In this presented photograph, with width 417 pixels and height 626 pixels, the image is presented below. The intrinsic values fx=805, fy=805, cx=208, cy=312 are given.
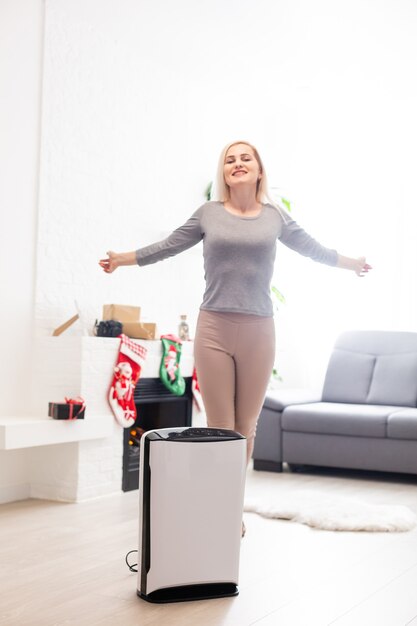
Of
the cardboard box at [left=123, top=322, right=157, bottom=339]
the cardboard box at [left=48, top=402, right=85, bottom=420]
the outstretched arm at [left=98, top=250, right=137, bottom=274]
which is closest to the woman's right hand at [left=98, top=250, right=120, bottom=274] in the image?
the outstretched arm at [left=98, top=250, right=137, bottom=274]

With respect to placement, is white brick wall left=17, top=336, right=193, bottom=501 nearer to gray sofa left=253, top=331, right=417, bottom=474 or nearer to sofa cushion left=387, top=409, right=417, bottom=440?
gray sofa left=253, top=331, right=417, bottom=474

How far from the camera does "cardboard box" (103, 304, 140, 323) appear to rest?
4.52 m

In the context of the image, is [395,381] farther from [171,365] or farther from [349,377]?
[171,365]

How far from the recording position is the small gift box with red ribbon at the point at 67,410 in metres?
4.02

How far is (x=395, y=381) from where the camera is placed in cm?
552

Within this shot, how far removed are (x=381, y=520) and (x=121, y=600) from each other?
1.56 meters

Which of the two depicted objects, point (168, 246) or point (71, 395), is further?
point (71, 395)

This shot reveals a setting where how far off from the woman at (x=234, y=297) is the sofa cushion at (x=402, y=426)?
212 cm

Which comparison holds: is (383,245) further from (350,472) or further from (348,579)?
(348,579)

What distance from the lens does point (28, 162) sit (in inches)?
168

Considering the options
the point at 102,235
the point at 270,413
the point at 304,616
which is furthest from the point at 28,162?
the point at 304,616

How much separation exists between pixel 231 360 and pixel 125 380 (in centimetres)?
157

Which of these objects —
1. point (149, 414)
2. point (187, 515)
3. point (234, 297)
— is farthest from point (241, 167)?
point (149, 414)

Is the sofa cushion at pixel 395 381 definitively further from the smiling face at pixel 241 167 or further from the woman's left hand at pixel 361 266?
the smiling face at pixel 241 167
